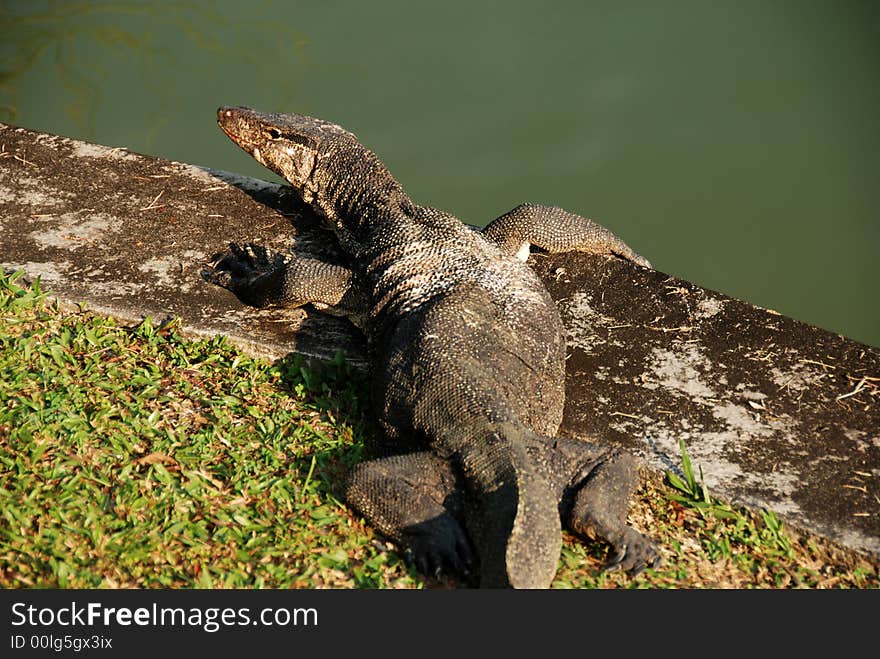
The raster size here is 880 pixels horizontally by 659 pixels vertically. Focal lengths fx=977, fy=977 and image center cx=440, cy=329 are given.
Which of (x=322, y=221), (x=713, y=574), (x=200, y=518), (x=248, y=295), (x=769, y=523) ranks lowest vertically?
(x=200, y=518)

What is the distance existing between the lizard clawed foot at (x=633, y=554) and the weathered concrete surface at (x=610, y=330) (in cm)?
48

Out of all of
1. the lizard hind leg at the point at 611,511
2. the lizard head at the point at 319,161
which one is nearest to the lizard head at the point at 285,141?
the lizard head at the point at 319,161

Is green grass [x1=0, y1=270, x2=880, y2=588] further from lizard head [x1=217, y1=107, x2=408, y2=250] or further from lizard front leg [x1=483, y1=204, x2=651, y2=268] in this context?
lizard front leg [x1=483, y1=204, x2=651, y2=268]

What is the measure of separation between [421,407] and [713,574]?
131 centimetres

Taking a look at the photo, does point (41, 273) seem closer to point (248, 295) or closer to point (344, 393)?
point (248, 295)

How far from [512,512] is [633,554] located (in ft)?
1.84

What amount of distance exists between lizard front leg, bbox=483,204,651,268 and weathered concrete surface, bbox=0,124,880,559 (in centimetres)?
9

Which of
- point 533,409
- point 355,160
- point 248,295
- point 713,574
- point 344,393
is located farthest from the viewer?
point 355,160

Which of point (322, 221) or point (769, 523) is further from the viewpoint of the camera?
point (322, 221)

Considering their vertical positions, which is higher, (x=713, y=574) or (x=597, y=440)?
(x=597, y=440)

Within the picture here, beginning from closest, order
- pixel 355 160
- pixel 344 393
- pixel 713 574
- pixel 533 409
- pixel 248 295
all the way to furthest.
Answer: pixel 713 574 → pixel 533 409 → pixel 344 393 → pixel 248 295 → pixel 355 160

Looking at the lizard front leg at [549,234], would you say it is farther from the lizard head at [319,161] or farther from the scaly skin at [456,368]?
the lizard head at [319,161]

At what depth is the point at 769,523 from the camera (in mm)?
3908

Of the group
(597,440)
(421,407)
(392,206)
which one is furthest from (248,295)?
(597,440)
